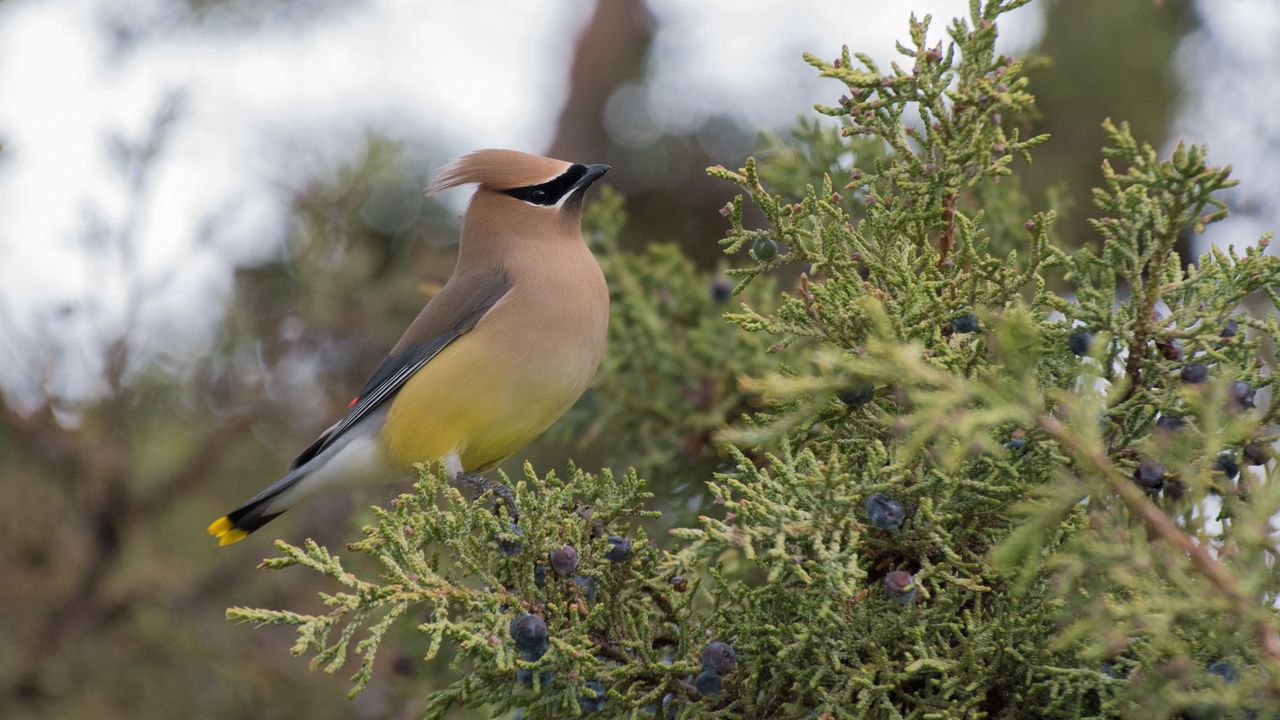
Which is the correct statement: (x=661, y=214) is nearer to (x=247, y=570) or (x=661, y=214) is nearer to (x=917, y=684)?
(x=247, y=570)

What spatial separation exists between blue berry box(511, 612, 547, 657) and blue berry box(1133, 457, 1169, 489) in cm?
107

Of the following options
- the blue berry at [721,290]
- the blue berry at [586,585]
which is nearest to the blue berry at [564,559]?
the blue berry at [586,585]

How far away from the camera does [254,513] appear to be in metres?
3.70

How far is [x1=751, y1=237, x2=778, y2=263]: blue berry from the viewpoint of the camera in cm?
244

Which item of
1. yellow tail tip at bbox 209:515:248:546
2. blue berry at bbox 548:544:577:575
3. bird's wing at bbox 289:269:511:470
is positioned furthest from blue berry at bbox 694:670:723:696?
yellow tail tip at bbox 209:515:248:546

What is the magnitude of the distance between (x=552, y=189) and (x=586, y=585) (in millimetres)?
1779

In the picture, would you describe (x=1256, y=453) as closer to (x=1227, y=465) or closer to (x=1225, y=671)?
(x=1227, y=465)

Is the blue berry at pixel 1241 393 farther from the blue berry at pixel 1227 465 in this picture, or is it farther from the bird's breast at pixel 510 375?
the bird's breast at pixel 510 375

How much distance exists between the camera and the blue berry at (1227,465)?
2.03 m

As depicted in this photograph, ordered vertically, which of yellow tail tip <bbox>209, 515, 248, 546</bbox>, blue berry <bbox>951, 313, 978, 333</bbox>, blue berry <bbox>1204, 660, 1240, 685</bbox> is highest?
blue berry <bbox>951, 313, 978, 333</bbox>

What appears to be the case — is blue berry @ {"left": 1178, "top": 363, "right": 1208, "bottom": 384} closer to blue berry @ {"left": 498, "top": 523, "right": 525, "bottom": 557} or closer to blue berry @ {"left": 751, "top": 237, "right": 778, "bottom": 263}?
blue berry @ {"left": 751, "top": 237, "right": 778, "bottom": 263}

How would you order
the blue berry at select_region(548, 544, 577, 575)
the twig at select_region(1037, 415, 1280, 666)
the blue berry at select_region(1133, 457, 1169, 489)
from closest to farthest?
the twig at select_region(1037, 415, 1280, 666) → the blue berry at select_region(1133, 457, 1169, 489) → the blue berry at select_region(548, 544, 577, 575)

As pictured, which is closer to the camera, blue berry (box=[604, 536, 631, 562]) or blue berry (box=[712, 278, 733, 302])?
blue berry (box=[604, 536, 631, 562])

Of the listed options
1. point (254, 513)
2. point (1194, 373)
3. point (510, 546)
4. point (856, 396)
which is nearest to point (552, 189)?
point (254, 513)
